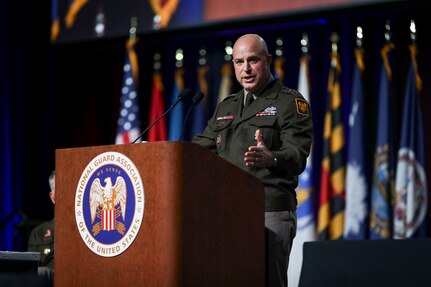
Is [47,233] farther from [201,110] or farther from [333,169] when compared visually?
[333,169]

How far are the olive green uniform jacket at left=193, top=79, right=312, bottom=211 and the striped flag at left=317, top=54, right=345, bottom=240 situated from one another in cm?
277

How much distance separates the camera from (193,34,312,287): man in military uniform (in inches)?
103

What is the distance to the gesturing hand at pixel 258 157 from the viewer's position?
2.45 m

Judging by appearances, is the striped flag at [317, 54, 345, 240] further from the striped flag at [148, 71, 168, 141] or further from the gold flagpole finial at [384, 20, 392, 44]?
the striped flag at [148, 71, 168, 141]

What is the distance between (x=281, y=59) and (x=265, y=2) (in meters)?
0.60

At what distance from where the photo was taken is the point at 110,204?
2291 millimetres

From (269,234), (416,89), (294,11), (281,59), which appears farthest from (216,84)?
(269,234)

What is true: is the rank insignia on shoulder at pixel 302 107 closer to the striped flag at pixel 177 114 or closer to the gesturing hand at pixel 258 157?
the gesturing hand at pixel 258 157

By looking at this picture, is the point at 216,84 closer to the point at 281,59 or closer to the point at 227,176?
the point at 281,59

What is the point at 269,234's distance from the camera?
2.65 m

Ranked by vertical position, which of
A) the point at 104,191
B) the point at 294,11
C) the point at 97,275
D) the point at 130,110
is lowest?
the point at 97,275

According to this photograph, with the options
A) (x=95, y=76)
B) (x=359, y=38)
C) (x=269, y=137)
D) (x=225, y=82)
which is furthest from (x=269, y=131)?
(x=95, y=76)

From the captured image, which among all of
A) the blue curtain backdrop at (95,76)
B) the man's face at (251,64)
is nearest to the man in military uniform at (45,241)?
the blue curtain backdrop at (95,76)

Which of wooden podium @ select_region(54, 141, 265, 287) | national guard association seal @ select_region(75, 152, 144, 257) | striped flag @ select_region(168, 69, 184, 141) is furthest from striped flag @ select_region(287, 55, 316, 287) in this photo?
national guard association seal @ select_region(75, 152, 144, 257)
